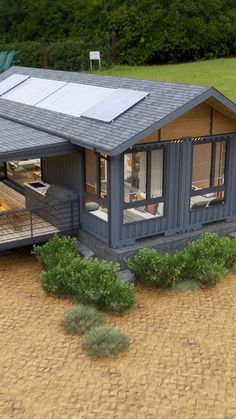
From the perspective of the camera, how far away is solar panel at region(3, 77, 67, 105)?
16609mm

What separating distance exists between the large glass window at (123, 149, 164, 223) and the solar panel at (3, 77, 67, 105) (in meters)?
5.25

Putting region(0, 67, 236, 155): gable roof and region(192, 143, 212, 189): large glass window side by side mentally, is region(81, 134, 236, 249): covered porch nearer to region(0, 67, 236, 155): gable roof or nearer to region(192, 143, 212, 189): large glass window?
region(192, 143, 212, 189): large glass window

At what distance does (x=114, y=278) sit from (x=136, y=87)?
5877mm

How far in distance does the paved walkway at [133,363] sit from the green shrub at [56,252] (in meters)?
0.67

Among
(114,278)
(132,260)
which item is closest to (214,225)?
(132,260)

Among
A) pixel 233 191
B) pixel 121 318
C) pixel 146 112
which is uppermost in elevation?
pixel 146 112

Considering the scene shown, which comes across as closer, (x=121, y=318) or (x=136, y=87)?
(x=121, y=318)

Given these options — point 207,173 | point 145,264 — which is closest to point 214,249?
point 145,264

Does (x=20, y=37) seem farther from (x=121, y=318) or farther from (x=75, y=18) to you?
(x=121, y=318)

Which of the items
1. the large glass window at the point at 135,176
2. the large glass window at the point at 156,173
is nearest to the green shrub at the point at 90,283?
the large glass window at the point at 135,176

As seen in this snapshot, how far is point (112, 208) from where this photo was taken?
1224 centimetres

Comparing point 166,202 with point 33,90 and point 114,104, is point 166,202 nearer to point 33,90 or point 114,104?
point 114,104

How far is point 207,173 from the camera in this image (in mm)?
13594

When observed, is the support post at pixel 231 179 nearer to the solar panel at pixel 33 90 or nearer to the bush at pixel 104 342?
the bush at pixel 104 342
